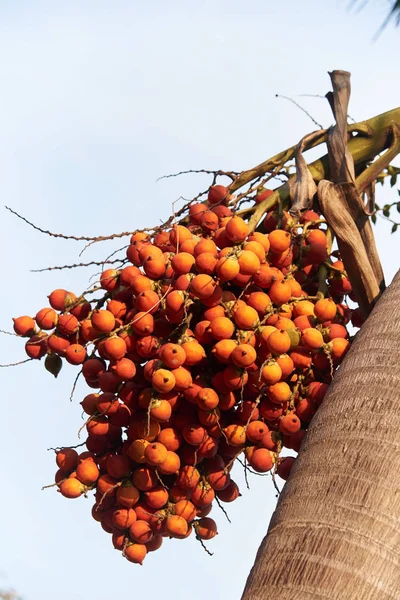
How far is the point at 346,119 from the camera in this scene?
223cm

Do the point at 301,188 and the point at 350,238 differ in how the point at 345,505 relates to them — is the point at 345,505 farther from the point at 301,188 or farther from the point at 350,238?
the point at 301,188

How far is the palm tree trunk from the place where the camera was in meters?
1.21

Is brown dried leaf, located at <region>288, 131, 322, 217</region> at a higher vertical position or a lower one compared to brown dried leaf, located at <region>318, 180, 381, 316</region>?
higher

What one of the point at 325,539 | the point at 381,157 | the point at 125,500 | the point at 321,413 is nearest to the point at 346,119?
the point at 381,157

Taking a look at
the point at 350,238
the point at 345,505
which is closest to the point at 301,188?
the point at 350,238

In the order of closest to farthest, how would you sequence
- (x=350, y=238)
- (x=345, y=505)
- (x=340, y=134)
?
1. (x=345, y=505)
2. (x=350, y=238)
3. (x=340, y=134)

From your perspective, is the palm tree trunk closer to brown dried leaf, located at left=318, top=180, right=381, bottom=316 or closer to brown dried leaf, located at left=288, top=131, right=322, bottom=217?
brown dried leaf, located at left=318, top=180, right=381, bottom=316

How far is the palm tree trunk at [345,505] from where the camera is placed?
1.21 meters

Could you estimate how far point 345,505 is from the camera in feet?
4.20

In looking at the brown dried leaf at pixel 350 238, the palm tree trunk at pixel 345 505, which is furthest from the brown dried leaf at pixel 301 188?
the palm tree trunk at pixel 345 505

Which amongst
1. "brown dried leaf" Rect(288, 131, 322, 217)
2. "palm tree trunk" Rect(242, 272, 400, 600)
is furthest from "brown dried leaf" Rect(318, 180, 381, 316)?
"palm tree trunk" Rect(242, 272, 400, 600)

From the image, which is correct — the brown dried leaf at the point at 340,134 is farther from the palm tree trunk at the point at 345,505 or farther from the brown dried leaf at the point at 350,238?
the palm tree trunk at the point at 345,505

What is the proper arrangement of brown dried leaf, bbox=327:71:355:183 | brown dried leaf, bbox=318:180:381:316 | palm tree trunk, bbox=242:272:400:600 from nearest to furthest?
palm tree trunk, bbox=242:272:400:600, brown dried leaf, bbox=318:180:381:316, brown dried leaf, bbox=327:71:355:183

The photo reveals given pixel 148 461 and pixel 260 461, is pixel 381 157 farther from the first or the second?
pixel 148 461
